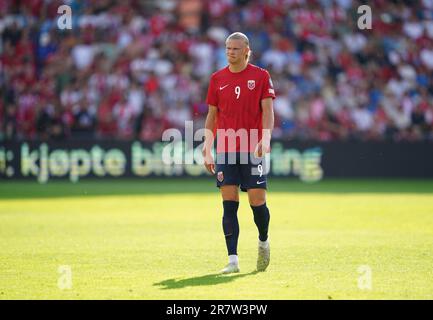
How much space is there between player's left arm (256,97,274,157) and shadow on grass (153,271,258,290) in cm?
133

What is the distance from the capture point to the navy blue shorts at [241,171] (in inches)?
405

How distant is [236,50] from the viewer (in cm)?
→ 1015

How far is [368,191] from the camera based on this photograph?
2239 cm

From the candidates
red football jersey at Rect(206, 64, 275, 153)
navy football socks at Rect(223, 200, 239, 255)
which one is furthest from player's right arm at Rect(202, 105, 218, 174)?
navy football socks at Rect(223, 200, 239, 255)

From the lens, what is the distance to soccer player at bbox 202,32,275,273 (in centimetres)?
1027

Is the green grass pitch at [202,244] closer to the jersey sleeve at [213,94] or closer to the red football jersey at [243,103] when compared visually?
the red football jersey at [243,103]

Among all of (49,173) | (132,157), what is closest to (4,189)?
(49,173)

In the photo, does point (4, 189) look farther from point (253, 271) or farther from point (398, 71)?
point (253, 271)

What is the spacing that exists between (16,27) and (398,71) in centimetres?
1153

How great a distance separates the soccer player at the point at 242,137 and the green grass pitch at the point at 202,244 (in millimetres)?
520

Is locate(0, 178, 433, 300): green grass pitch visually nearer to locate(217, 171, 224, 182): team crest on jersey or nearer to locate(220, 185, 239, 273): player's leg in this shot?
locate(220, 185, 239, 273): player's leg

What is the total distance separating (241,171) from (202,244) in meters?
2.70
